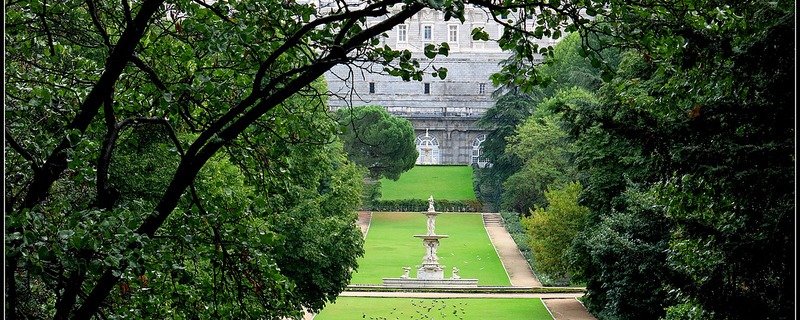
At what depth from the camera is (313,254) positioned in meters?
24.8

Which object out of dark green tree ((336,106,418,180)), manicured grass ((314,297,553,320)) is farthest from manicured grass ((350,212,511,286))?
manicured grass ((314,297,553,320))

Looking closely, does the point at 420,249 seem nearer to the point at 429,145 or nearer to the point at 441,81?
the point at 429,145

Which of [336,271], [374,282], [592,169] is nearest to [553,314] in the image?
[592,169]

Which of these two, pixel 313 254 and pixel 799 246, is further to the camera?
pixel 313 254

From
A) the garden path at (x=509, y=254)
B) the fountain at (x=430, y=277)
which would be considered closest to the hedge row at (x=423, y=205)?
the garden path at (x=509, y=254)

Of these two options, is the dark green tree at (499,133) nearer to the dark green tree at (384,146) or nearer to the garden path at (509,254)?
the garden path at (509,254)

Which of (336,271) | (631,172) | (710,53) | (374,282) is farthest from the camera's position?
(374,282)

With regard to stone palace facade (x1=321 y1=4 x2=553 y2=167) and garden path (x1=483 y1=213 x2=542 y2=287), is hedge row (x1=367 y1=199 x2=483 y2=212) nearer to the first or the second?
garden path (x1=483 y1=213 x2=542 y2=287)

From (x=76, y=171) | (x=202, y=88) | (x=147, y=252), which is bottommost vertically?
(x=147, y=252)

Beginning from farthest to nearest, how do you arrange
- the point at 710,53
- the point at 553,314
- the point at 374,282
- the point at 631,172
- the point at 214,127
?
the point at 374,282 → the point at 553,314 → the point at 631,172 → the point at 710,53 → the point at 214,127

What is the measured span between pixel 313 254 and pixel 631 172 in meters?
6.70

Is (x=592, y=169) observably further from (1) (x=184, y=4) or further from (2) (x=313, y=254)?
(1) (x=184, y=4)

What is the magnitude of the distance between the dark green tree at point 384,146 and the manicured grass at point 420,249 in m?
3.66

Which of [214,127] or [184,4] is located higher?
[184,4]
